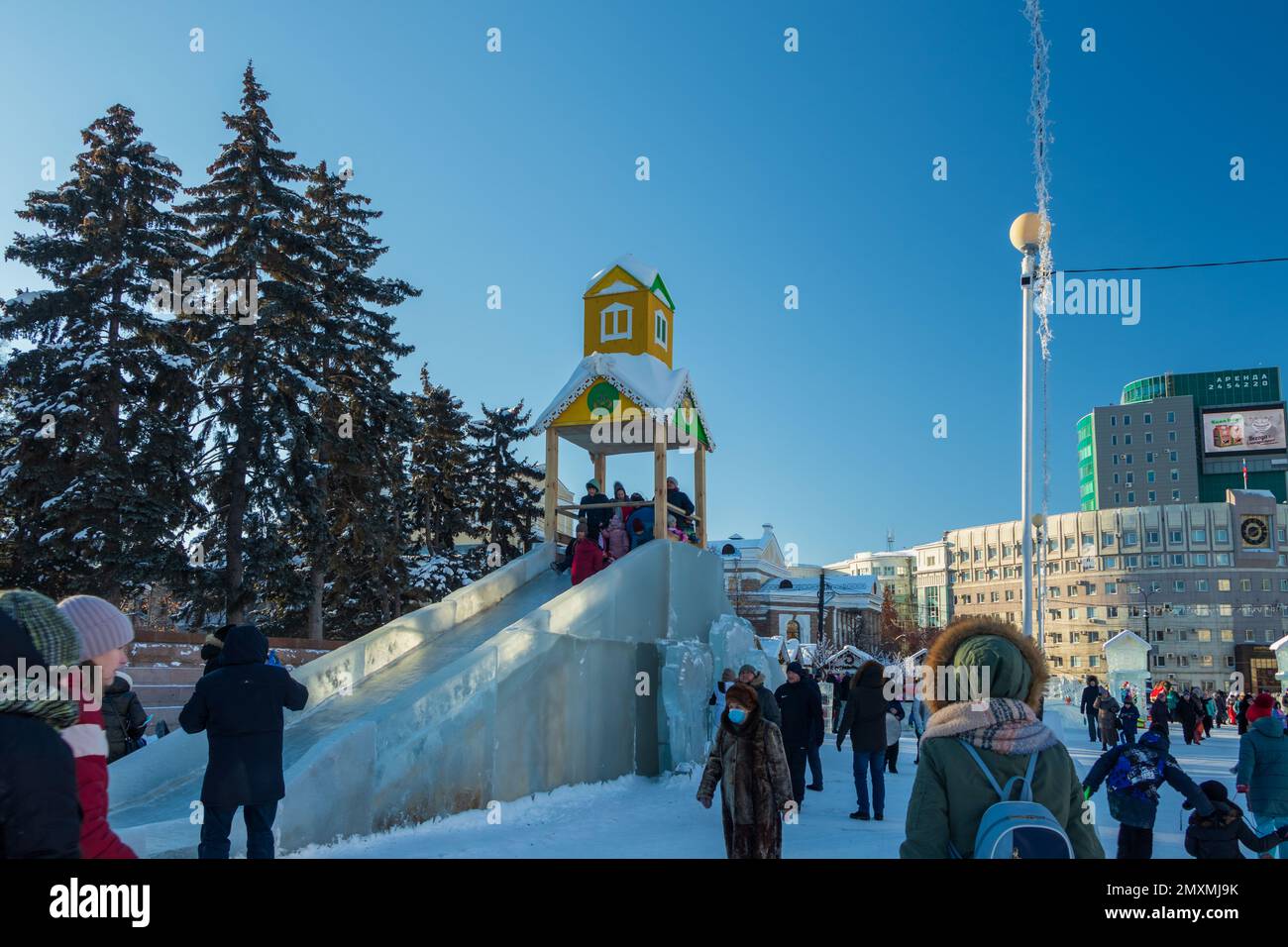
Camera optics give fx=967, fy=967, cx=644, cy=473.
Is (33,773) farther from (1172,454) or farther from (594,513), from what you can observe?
(1172,454)

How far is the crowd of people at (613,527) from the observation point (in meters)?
13.9

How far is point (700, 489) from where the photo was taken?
53.1 feet

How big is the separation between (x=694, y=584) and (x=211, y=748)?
30.1 ft

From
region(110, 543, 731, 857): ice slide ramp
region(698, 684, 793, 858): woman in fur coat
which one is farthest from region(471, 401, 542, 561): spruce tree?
region(698, 684, 793, 858): woman in fur coat

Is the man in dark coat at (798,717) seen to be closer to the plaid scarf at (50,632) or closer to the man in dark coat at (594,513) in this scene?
the man in dark coat at (594,513)

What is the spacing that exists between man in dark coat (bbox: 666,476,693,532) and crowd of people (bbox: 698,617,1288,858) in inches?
128

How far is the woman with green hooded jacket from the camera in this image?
128 inches

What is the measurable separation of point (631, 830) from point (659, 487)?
571 centimetres

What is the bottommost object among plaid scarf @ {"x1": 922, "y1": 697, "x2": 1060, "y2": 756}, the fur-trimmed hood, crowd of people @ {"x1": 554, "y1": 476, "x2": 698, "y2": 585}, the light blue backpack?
the light blue backpack

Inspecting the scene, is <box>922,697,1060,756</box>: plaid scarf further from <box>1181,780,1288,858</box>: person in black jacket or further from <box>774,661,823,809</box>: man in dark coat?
<box>774,661,823,809</box>: man in dark coat

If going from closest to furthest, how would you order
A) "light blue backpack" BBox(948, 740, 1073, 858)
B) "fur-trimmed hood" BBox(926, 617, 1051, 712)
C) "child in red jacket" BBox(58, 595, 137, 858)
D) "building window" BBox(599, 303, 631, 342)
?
"light blue backpack" BBox(948, 740, 1073, 858) → "child in red jacket" BBox(58, 595, 137, 858) → "fur-trimmed hood" BBox(926, 617, 1051, 712) → "building window" BBox(599, 303, 631, 342)

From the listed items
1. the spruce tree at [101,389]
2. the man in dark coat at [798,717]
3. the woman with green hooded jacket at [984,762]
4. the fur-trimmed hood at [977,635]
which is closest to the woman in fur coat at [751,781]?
the fur-trimmed hood at [977,635]

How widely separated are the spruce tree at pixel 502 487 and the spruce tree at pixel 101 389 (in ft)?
46.2
